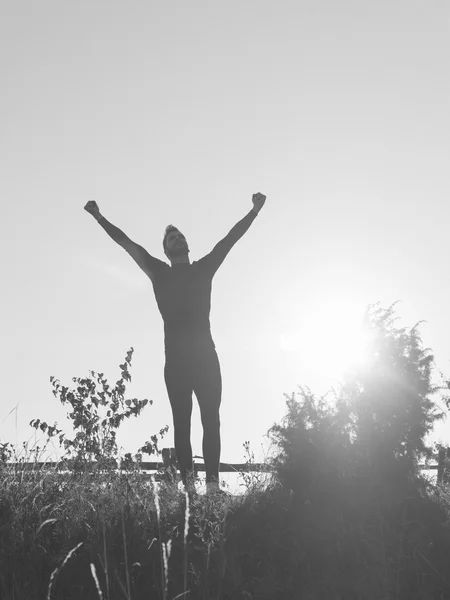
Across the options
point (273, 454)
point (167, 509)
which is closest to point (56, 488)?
point (167, 509)

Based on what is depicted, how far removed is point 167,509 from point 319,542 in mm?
1213

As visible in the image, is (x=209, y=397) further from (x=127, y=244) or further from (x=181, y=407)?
(x=127, y=244)

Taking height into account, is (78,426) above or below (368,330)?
below

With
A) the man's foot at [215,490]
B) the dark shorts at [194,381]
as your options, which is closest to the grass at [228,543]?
the man's foot at [215,490]

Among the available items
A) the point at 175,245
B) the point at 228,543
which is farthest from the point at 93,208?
the point at 228,543

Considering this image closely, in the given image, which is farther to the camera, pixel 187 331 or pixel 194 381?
pixel 187 331

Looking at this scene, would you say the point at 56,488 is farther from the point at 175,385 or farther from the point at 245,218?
the point at 245,218

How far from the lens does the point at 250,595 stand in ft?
12.1

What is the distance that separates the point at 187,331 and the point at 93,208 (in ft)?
6.16

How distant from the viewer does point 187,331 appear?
6.38m

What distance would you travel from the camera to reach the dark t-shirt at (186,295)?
20.9 feet

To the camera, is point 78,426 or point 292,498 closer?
point 292,498

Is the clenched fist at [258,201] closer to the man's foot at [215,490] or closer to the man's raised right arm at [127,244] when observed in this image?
the man's raised right arm at [127,244]

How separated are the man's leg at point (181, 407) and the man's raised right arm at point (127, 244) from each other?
1.06m
